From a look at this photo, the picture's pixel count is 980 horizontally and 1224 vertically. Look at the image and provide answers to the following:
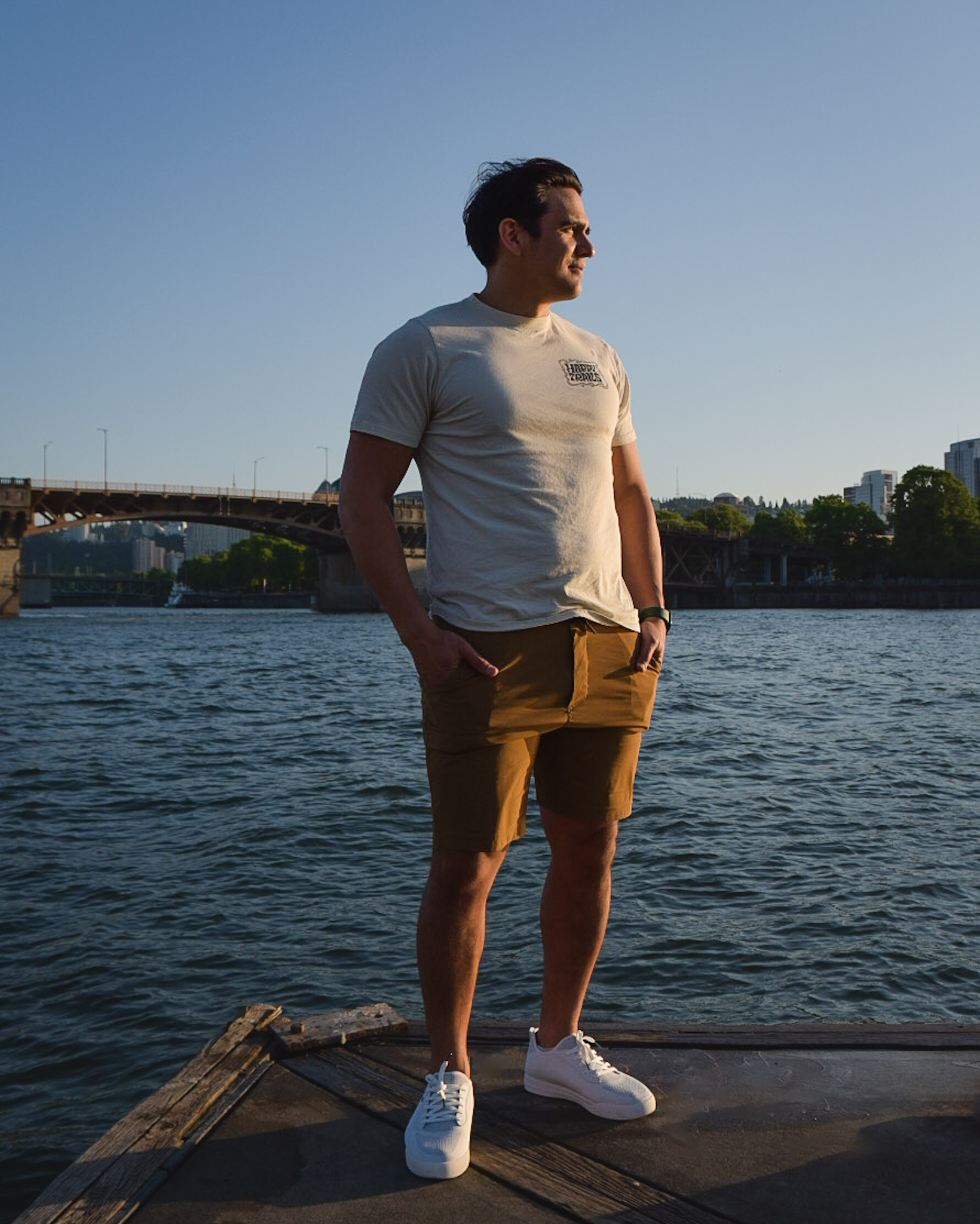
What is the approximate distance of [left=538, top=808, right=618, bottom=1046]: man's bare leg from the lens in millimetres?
2684

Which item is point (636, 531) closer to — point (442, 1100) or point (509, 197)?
point (509, 197)

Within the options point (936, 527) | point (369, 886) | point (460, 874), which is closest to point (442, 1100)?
point (460, 874)

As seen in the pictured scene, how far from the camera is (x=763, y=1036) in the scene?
2.89m

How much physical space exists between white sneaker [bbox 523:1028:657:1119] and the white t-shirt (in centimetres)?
91

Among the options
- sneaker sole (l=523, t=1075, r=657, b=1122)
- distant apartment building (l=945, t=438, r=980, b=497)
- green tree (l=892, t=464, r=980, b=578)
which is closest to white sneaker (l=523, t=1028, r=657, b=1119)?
sneaker sole (l=523, t=1075, r=657, b=1122)

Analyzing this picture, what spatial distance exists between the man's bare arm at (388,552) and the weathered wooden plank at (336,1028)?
913 mm

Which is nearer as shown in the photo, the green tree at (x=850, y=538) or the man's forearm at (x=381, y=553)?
the man's forearm at (x=381, y=553)

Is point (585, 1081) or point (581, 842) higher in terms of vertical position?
point (581, 842)

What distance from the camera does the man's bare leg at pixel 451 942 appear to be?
98.4 inches

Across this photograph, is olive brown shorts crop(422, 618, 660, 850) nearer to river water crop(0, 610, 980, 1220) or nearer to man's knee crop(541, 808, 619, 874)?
man's knee crop(541, 808, 619, 874)

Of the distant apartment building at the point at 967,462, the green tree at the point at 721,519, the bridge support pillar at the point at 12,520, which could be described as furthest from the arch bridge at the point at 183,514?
the distant apartment building at the point at 967,462

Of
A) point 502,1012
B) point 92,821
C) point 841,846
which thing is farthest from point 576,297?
point 92,821

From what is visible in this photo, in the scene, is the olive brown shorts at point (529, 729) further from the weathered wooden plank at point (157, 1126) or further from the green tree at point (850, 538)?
the green tree at point (850, 538)

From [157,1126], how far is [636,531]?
163cm
